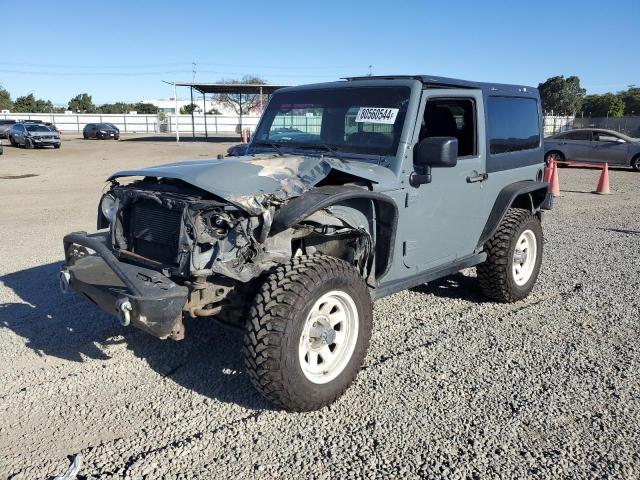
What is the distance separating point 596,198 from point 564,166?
7882mm

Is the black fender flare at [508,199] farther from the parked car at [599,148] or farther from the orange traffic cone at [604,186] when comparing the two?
the parked car at [599,148]

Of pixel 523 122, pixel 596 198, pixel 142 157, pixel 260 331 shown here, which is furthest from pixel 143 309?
pixel 142 157

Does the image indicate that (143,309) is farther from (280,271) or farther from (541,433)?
(541,433)

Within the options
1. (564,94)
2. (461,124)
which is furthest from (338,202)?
(564,94)

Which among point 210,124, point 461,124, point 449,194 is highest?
point 210,124

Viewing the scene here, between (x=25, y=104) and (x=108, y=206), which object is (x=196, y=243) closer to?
(x=108, y=206)

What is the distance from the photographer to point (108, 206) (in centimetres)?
388

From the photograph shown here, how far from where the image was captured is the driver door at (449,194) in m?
4.15

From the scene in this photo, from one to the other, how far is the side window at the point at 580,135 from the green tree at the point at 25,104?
253 feet

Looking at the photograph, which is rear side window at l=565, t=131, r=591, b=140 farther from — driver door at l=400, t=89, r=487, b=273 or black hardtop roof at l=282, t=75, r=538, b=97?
driver door at l=400, t=89, r=487, b=273

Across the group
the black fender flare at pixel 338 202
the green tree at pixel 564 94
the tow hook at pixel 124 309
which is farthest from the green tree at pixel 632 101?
the tow hook at pixel 124 309

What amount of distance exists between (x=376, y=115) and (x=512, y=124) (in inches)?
69.9

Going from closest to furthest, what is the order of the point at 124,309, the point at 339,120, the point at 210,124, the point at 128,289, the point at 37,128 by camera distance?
1. the point at 124,309
2. the point at 128,289
3. the point at 339,120
4. the point at 37,128
5. the point at 210,124

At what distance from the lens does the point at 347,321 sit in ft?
11.7
